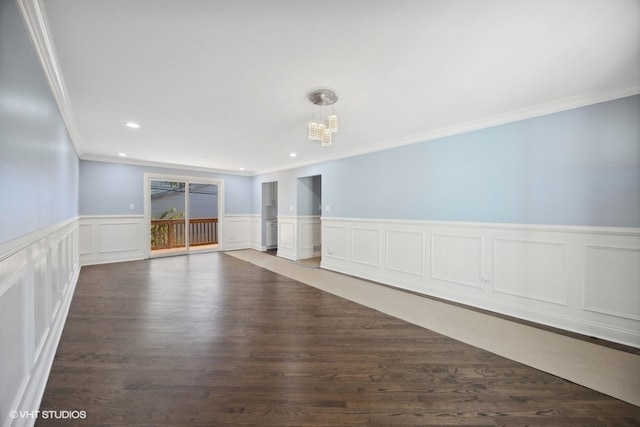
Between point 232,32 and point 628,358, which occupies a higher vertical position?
point 232,32

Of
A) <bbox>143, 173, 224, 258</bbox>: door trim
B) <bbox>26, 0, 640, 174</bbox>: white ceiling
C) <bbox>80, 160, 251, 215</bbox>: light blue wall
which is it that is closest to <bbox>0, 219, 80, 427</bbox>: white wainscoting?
<bbox>26, 0, 640, 174</bbox>: white ceiling

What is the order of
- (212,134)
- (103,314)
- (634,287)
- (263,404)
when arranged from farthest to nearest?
(212,134), (103,314), (634,287), (263,404)

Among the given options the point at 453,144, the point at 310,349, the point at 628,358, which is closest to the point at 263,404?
the point at 310,349

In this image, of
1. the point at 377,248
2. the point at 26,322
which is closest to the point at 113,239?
the point at 26,322

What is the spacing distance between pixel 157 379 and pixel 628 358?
12.0 feet

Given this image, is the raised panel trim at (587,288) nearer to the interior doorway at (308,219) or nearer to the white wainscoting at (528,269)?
the white wainscoting at (528,269)

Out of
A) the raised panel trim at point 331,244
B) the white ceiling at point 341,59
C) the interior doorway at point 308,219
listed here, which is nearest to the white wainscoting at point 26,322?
the white ceiling at point 341,59

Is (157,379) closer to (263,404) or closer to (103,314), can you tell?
(263,404)

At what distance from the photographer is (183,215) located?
7039mm

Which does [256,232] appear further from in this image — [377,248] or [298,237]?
[377,248]

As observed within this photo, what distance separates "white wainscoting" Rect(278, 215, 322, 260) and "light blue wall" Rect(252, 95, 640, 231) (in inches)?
90.2

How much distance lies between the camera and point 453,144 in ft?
10.8

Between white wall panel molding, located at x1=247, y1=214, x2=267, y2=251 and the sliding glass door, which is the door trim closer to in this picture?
the sliding glass door

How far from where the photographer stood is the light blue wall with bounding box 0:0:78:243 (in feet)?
3.72
